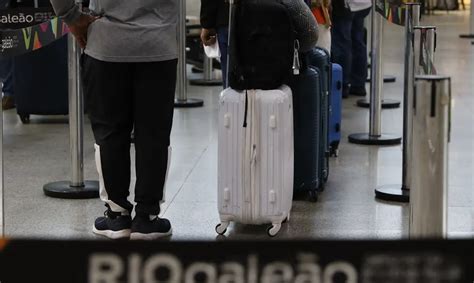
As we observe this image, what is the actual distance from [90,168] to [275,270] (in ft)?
17.4

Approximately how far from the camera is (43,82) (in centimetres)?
925

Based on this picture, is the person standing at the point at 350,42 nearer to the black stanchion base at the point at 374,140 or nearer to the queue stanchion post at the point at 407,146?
the black stanchion base at the point at 374,140

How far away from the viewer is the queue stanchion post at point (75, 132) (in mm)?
6480

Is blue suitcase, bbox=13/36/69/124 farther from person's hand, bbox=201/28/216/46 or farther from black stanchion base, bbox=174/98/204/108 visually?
person's hand, bbox=201/28/216/46

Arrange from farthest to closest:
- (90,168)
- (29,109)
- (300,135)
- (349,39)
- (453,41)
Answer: (453,41) → (349,39) → (29,109) → (90,168) → (300,135)

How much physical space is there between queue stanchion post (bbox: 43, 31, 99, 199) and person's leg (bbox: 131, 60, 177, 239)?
1.09m

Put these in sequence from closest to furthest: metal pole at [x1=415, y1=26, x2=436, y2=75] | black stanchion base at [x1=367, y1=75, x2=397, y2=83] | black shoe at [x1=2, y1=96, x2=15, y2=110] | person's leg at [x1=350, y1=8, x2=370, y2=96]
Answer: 1. metal pole at [x1=415, y1=26, x2=436, y2=75]
2. black shoe at [x1=2, y1=96, x2=15, y2=110]
3. person's leg at [x1=350, y1=8, x2=370, y2=96]
4. black stanchion base at [x1=367, y1=75, x2=397, y2=83]

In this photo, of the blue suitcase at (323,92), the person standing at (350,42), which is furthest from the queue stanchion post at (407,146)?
the person standing at (350,42)

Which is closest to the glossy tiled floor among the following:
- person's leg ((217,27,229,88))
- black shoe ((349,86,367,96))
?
black shoe ((349,86,367,96))

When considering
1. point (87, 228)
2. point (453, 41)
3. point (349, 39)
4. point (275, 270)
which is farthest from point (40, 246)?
point (453, 41)

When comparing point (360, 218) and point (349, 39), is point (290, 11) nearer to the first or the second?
point (360, 218)

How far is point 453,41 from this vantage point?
18266 mm

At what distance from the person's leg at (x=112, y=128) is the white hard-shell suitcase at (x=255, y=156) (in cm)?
47

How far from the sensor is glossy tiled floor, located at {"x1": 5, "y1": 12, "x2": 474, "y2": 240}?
5.79 m
